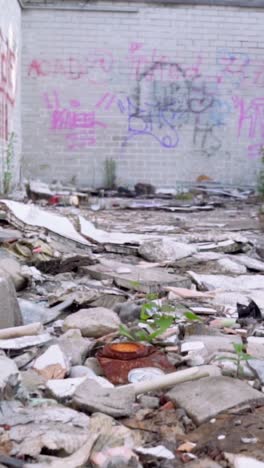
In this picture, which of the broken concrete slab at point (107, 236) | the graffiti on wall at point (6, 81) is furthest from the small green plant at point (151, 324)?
the graffiti on wall at point (6, 81)

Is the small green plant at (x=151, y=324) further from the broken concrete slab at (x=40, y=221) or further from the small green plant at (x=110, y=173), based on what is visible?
the small green plant at (x=110, y=173)

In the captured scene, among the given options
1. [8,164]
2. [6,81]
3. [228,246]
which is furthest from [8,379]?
[6,81]

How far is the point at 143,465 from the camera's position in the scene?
214cm

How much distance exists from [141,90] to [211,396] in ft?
34.0

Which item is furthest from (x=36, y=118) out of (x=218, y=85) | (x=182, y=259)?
(x=182, y=259)

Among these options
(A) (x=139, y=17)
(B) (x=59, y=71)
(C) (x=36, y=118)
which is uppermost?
(A) (x=139, y=17)

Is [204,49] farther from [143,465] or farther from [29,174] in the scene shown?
[143,465]

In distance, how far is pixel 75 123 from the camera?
12391 mm

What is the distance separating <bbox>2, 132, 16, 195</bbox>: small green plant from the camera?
969 centimetres

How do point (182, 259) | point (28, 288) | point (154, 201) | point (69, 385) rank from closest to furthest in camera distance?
point (69, 385)
point (28, 288)
point (182, 259)
point (154, 201)

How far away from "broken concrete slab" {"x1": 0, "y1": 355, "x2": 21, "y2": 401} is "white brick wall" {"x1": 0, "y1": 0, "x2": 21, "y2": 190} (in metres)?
7.07

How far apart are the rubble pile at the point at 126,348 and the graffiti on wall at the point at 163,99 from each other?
6.39 m

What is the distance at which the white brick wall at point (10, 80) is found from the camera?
10.0m

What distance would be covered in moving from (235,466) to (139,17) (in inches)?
440
